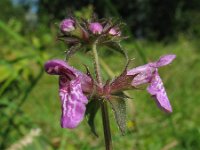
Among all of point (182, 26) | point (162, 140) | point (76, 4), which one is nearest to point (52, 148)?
point (162, 140)

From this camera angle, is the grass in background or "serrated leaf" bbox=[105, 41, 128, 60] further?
the grass in background

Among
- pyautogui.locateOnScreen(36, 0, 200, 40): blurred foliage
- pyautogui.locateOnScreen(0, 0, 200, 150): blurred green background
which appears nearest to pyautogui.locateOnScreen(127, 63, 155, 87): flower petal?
pyautogui.locateOnScreen(0, 0, 200, 150): blurred green background

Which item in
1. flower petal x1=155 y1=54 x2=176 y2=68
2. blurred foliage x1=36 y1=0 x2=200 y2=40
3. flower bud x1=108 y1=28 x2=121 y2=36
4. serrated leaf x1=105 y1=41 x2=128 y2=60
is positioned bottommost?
blurred foliage x1=36 y1=0 x2=200 y2=40

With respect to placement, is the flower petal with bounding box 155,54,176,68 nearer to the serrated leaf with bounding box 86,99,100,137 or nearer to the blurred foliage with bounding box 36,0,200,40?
the serrated leaf with bounding box 86,99,100,137

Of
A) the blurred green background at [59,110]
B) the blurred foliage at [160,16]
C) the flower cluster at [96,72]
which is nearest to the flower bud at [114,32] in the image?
the flower cluster at [96,72]

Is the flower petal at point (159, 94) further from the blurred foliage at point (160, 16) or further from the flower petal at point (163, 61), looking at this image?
the blurred foliage at point (160, 16)

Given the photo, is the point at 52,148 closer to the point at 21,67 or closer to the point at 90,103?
the point at 21,67
